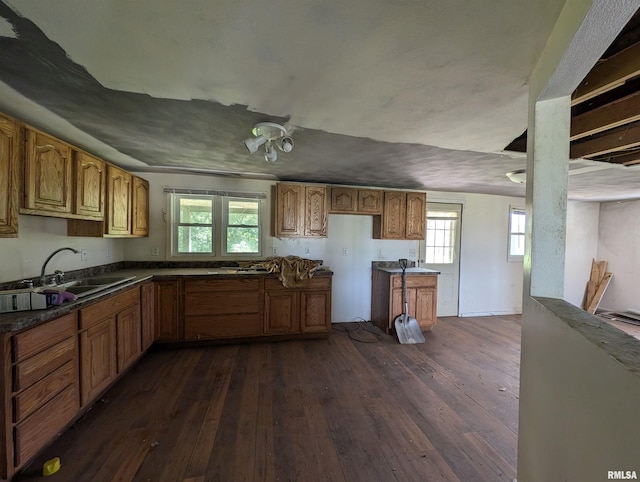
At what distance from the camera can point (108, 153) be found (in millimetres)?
2771

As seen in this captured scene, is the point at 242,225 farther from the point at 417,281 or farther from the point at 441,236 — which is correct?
the point at 441,236

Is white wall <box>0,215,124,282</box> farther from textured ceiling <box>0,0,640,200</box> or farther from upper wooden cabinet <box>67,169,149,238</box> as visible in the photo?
textured ceiling <box>0,0,640,200</box>

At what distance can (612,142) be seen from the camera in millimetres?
2014

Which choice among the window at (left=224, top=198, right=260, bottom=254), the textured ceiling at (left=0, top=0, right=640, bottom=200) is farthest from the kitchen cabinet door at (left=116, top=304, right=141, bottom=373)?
the textured ceiling at (left=0, top=0, right=640, bottom=200)

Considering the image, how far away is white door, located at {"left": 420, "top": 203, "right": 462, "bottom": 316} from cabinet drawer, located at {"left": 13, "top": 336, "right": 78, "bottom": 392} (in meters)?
4.47

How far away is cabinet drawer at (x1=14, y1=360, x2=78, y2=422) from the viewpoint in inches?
55.9

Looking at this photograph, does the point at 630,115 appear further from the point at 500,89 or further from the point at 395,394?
the point at 395,394

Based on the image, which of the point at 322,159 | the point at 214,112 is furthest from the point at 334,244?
the point at 214,112

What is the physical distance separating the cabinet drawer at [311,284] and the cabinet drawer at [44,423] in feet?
6.25

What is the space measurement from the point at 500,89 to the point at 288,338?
10.6ft

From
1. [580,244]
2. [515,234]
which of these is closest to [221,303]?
[515,234]

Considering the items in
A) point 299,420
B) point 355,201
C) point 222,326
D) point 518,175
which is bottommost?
point 299,420

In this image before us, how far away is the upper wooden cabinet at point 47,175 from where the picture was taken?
172 centimetres

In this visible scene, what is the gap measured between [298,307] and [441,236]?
2871 mm
